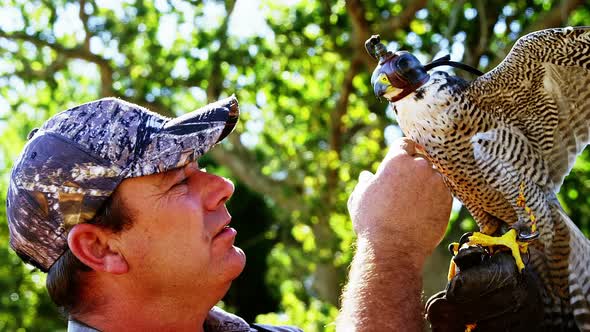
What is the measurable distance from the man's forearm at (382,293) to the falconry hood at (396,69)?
1.99 feet

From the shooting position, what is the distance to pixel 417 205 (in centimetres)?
267

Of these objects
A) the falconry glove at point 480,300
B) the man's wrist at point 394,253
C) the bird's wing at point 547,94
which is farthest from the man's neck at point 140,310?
the bird's wing at point 547,94

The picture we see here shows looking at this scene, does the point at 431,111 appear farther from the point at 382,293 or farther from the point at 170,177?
the point at 170,177

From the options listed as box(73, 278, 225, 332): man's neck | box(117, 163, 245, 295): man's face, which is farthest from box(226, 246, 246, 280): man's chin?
box(73, 278, 225, 332): man's neck

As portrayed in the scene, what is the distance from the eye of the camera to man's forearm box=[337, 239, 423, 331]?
2.42 meters

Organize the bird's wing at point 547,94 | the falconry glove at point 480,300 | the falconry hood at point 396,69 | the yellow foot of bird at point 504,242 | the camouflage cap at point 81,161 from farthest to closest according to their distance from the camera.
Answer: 1. the bird's wing at point 547,94
2. the falconry hood at point 396,69
3. the yellow foot of bird at point 504,242
4. the falconry glove at point 480,300
5. the camouflage cap at point 81,161

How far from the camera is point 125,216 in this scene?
2.22m

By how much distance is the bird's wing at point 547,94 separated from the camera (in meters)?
3.00

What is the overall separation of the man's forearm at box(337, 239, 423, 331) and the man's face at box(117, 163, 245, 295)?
0.42 metres

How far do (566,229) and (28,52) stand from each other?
24.1ft

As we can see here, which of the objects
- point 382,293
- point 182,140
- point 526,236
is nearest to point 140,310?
point 182,140

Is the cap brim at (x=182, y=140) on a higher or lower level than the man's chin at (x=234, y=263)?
higher

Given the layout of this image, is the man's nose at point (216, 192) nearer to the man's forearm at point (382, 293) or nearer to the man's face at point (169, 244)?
the man's face at point (169, 244)

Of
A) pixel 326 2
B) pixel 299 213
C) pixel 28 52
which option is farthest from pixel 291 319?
pixel 28 52
